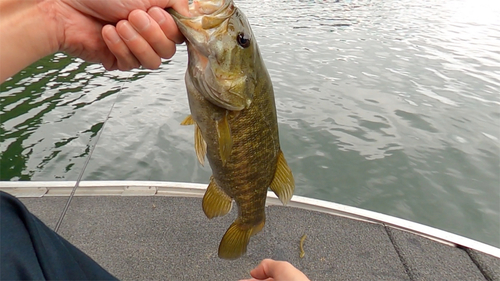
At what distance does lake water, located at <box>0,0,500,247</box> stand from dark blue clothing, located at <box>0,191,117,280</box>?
4183mm

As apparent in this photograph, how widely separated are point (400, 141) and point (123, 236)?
5.10 metres

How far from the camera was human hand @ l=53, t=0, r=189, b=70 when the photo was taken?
1544mm

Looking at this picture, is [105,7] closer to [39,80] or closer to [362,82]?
[362,82]

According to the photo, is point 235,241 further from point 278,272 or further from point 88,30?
point 88,30

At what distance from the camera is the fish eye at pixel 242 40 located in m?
1.68

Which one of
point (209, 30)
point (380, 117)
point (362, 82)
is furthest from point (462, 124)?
point (209, 30)

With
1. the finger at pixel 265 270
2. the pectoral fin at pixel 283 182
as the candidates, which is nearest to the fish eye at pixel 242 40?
the pectoral fin at pixel 283 182

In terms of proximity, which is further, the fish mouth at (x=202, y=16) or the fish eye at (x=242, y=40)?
the fish eye at (x=242, y=40)

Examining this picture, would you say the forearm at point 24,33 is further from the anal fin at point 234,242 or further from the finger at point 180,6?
the anal fin at point 234,242

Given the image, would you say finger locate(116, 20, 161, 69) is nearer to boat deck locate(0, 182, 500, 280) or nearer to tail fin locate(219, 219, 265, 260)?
tail fin locate(219, 219, 265, 260)

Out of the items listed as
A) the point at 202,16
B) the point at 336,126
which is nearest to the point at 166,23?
the point at 202,16

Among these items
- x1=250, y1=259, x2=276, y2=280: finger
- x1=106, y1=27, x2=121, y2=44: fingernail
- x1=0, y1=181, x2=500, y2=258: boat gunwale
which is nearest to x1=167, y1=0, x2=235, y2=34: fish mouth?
x1=106, y1=27, x2=121, y2=44: fingernail

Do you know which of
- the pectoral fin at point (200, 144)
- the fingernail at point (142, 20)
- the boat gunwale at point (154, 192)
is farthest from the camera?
the boat gunwale at point (154, 192)

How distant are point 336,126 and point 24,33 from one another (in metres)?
5.87
